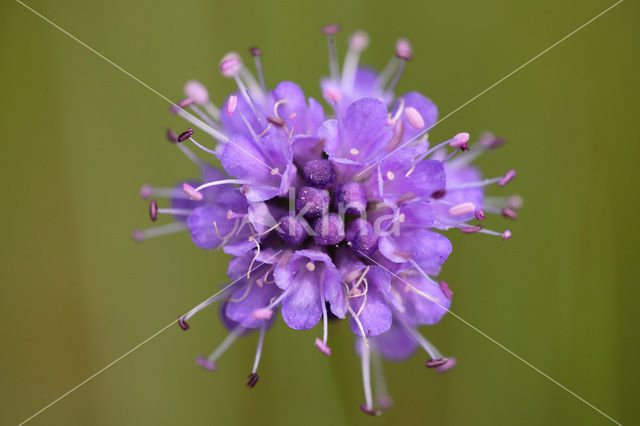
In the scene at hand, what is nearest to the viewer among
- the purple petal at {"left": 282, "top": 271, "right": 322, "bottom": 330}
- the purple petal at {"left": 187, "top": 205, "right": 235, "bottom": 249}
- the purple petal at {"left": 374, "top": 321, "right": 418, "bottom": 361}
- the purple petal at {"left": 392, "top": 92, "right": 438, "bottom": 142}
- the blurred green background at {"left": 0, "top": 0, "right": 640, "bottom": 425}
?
the purple petal at {"left": 282, "top": 271, "right": 322, "bottom": 330}

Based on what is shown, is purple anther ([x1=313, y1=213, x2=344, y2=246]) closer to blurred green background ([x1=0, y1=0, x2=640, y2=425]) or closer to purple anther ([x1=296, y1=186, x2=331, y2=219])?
purple anther ([x1=296, y1=186, x2=331, y2=219])

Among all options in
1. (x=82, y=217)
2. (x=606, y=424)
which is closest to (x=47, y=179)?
(x=82, y=217)

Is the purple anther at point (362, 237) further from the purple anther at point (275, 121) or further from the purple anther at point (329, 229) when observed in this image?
the purple anther at point (275, 121)

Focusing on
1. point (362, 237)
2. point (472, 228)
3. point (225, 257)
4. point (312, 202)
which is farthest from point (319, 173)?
point (225, 257)

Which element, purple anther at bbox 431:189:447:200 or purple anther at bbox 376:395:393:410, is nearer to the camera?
purple anther at bbox 431:189:447:200

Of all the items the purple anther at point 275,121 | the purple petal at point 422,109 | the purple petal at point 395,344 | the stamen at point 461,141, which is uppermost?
the purple petal at point 422,109

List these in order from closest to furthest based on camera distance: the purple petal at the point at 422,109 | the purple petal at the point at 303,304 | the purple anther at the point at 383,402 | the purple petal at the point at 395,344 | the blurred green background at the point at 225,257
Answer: the purple petal at the point at 303,304
the purple petal at the point at 422,109
the purple petal at the point at 395,344
the purple anther at the point at 383,402
the blurred green background at the point at 225,257

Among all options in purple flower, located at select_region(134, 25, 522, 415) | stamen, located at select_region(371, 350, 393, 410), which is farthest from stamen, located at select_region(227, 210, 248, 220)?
stamen, located at select_region(371, 350, 393, 410)

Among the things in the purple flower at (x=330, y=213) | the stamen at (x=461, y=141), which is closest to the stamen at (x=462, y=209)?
the purple flower at (x=330, y=213)
